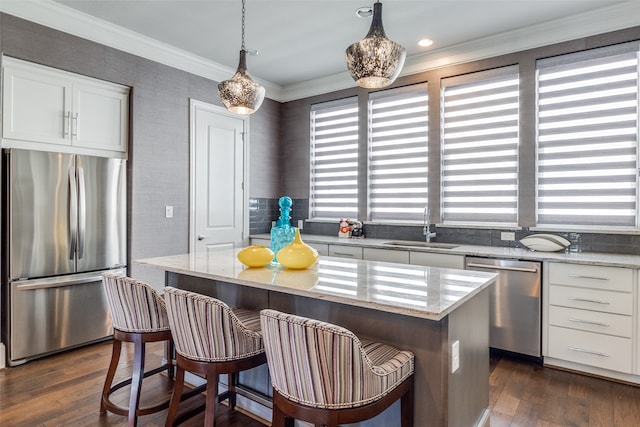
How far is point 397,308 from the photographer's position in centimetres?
145

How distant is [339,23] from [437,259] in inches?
88.0

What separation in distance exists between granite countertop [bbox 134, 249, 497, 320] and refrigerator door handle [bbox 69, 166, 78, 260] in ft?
3.54

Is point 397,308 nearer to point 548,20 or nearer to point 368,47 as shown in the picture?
point 368,47

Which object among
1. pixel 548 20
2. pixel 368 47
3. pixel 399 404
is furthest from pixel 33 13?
pixel 548 20

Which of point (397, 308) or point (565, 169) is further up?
point (565, 169)

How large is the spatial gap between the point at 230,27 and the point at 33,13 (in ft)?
4.90

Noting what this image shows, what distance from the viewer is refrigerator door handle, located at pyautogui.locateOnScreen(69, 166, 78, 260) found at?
3139 mm

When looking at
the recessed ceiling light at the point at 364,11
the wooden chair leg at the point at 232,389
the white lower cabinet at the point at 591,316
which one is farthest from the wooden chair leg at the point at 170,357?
the recessed ceiling light at the point at 364,11

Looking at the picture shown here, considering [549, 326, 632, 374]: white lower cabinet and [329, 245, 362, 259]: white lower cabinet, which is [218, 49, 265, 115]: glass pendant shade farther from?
[549, 326, 632, 374]: white lower cabinet

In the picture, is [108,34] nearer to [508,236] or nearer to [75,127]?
[75,127]

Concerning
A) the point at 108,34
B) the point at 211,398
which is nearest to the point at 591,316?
the point at 211,398

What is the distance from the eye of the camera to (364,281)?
75.7 inches

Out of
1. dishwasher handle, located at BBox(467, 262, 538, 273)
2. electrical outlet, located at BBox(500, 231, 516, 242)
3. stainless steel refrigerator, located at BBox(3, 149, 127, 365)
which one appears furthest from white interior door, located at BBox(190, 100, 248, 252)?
electrical outlet, located at BBox(500, 231, 516, 242)

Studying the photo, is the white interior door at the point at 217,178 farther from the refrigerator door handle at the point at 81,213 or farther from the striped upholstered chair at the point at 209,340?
the striped upholstered chair at the point at 209,340
